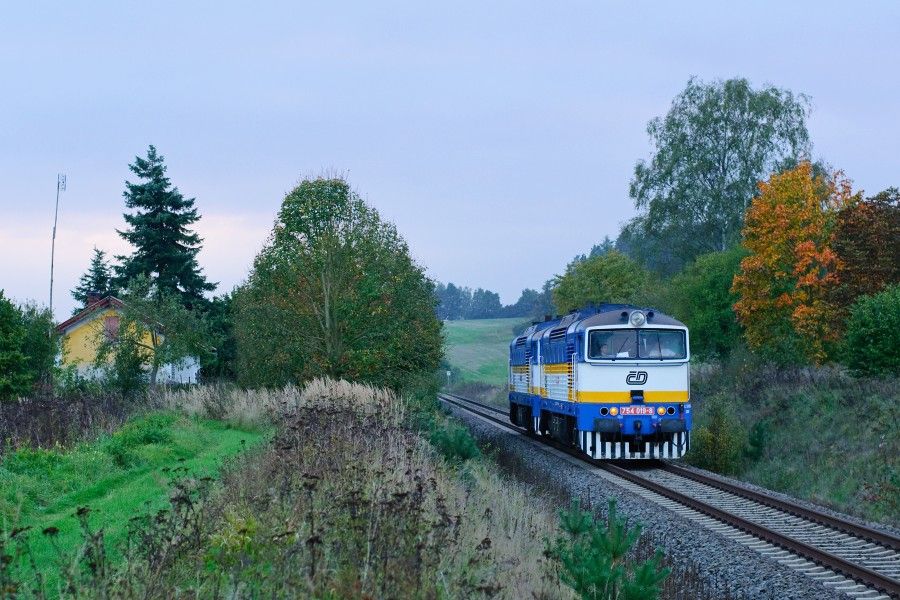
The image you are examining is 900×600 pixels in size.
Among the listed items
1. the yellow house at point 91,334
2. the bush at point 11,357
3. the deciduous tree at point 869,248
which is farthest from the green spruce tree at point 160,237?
the deciduous tree at point 869,248

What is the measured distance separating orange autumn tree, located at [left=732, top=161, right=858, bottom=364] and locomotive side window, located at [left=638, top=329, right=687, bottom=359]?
14746mm

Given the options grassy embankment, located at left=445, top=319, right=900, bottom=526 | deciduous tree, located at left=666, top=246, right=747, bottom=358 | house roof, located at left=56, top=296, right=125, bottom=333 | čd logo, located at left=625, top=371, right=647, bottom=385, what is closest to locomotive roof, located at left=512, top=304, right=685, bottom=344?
čd logo, located at left=625, top=371, right=647, bottom=385

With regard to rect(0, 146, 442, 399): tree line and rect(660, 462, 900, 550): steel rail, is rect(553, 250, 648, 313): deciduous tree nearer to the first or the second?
rect(0, 146, 442, 399): tree line

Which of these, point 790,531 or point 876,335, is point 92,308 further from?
point 790,531

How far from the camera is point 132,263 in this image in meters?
52.8

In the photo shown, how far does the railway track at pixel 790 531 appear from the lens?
1000cm

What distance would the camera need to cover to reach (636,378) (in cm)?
1905

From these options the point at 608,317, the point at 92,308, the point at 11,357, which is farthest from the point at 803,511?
the point at 92,308

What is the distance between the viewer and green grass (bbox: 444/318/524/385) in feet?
333

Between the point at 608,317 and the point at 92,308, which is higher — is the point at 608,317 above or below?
below

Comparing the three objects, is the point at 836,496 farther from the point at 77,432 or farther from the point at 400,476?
the point at 77,432

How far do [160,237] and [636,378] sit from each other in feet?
130

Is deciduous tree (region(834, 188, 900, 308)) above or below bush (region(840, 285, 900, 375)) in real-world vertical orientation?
above

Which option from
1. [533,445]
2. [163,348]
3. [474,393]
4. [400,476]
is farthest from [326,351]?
[474,393]
